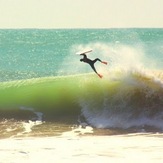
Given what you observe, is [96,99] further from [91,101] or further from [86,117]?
[86,117]

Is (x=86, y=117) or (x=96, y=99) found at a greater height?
(x=96, y=99)

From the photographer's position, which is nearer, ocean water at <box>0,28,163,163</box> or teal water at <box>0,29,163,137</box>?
ocean water at <box>0,28,163,163</box>

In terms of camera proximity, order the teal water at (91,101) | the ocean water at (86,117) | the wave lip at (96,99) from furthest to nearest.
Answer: the wave lip at (96,99), the teal water at (91,101), the ocean water at (86,117)

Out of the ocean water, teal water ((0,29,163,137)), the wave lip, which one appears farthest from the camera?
the wave lip

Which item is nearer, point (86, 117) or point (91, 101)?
point (86, 117)

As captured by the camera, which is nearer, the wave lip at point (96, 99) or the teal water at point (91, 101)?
the teal water at point (91, 101)

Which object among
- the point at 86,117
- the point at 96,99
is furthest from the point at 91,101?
the point at 86,117

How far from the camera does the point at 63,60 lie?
43688 mm

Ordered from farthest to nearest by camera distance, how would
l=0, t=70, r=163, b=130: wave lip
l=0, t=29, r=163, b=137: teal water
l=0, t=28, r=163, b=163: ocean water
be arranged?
l=0, t=70, r=163, b=130: wave lip, l=0, t=29, r=163, b=137: teal water, l=0, t=28, r=163, b=163: ocean water

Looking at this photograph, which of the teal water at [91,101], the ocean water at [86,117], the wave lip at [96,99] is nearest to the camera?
the ocean water at [86,117]

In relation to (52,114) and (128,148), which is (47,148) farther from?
(52,114)

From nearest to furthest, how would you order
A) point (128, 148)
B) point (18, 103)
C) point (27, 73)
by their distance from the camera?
point (128, 148), point (18, 103), point (27, 73)

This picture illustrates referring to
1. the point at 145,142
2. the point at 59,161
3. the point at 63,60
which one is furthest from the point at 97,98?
the point at 63,60

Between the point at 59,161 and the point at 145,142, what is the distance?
7.57 feet
